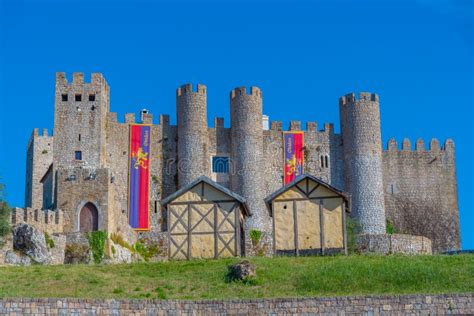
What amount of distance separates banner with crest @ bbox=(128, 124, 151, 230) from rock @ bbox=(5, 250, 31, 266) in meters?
20.9

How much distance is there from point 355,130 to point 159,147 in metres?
13.8

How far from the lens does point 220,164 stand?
73938 mm

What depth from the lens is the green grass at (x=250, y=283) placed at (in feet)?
119

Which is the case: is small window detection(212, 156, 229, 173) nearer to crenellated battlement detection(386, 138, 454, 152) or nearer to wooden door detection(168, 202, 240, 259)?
crenellated battlement detection(386, 138, 454, 152)

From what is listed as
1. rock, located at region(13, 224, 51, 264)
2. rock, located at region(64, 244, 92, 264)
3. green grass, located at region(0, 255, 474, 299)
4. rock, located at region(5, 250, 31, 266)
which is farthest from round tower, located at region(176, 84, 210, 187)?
green grass, located at region(0, 255, 474, 299)

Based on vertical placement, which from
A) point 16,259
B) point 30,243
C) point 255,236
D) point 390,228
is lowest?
point 16,259

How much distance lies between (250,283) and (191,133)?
3625 cm

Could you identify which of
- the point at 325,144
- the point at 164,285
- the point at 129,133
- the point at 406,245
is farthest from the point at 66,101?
the point at 164,285

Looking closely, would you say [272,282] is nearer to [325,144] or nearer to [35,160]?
[325,144]

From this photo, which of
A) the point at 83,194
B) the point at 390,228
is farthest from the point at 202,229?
the point at 390,228

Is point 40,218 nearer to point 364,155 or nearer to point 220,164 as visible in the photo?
point 220,164

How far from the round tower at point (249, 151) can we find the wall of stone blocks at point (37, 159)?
1627 centimetres

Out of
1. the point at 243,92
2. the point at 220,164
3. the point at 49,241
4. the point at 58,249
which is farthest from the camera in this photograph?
the point at 243,92

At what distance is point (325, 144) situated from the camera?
76.4m
